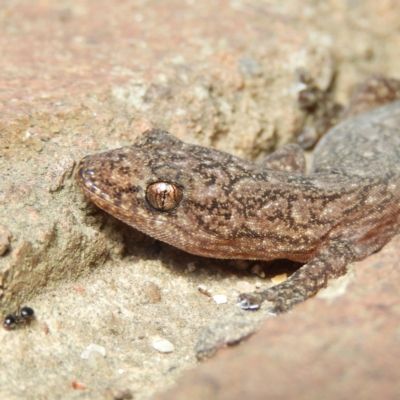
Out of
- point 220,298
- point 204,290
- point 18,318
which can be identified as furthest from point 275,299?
point 18,318

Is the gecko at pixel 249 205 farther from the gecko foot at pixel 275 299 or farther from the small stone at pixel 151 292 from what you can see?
the small stone at pixel 151 292

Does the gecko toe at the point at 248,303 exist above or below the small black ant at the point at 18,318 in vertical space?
above

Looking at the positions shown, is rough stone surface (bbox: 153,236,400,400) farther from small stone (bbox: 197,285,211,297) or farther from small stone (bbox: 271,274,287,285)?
small stone (bbox: 271,274,287,285)

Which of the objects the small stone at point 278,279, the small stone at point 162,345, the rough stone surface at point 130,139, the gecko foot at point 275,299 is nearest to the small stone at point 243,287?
the rough stone surface at point 130,139

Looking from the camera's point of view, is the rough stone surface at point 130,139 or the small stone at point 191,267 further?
the small stone at point 191,267

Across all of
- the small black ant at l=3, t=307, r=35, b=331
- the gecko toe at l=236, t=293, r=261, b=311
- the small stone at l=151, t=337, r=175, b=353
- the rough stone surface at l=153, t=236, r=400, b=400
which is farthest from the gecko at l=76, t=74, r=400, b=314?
the small black ant at l=3, t=307, r=35, b=331

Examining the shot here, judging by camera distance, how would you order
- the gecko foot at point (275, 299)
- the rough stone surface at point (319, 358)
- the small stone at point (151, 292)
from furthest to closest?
1. the small stone at point (151, 292)
2. the gecko foot at point (275, 299)
3. the rough stone surface at point (319, 358)

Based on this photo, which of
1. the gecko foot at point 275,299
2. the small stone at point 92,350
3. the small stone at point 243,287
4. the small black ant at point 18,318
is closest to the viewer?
the small black ant at point 18,318

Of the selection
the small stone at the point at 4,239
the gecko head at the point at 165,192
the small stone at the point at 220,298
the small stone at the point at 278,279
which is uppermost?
the gecko head at the point at 165,192
